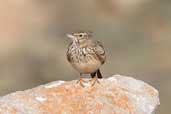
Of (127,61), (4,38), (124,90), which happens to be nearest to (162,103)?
(127,61)

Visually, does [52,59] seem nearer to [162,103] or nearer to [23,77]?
[23,77]

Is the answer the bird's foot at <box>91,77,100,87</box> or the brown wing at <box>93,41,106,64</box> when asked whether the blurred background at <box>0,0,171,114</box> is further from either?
the bird's foot at <box>91,77,100,87</box>

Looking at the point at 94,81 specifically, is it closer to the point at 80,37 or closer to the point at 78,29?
the point at 80,37

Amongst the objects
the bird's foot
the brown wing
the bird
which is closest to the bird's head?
the bird

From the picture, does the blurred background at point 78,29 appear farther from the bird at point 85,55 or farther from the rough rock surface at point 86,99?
the rough rock surface at point 86,99

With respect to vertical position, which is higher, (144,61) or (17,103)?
(17,103)

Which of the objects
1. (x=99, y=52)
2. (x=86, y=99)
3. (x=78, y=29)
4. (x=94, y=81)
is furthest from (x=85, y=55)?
(x=78, y=29)

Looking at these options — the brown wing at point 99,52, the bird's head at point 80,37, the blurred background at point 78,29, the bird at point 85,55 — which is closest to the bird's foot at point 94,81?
the bird at point 85,55
